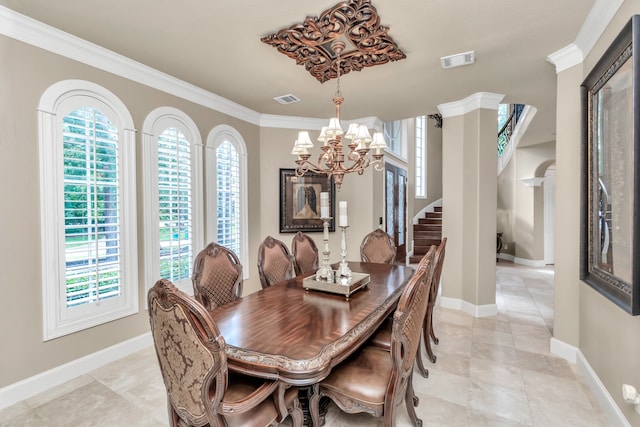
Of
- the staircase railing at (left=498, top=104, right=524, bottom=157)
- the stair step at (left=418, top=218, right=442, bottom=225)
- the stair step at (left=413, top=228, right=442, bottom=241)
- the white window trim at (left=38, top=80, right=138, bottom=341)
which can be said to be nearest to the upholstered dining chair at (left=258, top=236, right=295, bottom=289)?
the white window trim at (left=38, top=80, right=138, bottom=341)

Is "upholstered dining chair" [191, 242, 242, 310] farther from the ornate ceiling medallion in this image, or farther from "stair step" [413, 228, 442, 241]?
"stair step" [413, 228, 442, 241]

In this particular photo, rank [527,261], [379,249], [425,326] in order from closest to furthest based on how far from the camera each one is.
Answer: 1. [425,326]
2. [379,249]
3. [527,261]

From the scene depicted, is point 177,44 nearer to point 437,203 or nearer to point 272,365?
point 272,365

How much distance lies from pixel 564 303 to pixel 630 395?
1188 mm

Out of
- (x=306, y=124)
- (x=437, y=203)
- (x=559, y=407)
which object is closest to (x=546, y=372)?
(x=559, y=407)

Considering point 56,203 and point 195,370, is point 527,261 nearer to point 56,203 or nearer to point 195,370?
point 195,370

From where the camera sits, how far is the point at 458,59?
2.72m

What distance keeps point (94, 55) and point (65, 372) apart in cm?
261

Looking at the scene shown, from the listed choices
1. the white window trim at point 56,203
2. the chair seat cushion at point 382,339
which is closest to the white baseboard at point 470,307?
the chair seat cushion at point 382,339

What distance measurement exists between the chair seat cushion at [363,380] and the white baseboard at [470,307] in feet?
8.12

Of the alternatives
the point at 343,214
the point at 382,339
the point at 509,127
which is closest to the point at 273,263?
the point at 343,214

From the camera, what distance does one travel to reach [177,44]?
2518 millimetres

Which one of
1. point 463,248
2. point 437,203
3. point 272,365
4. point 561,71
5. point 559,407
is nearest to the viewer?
point 272,365

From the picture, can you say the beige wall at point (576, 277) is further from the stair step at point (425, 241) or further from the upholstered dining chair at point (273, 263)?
the stair step at point (425, 241)
